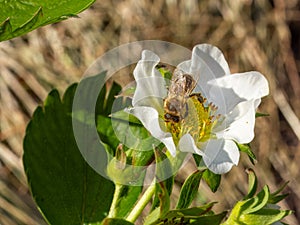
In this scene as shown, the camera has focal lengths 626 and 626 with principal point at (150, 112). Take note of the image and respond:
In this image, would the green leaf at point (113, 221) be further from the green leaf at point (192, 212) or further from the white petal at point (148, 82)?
the white petal at point (148, 82)

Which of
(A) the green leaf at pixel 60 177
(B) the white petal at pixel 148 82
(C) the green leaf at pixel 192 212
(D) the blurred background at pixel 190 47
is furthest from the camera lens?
(D) the blurred background at pixel 190 47

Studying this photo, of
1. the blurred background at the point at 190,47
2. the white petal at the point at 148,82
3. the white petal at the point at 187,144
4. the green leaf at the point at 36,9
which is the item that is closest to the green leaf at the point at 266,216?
the white petal at the point at 187,144

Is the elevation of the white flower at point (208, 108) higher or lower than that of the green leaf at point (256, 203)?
higher

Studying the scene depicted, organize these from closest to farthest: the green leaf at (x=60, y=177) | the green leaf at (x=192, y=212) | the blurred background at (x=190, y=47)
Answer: the green leaf at (x=192, y=212) → the green leaf at (x=60, y=177) → the blurred background at (x=190, y=47)

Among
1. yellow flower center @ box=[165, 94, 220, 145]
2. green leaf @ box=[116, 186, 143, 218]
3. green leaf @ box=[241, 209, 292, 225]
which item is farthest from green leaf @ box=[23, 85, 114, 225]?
green leaf @ box=[241, 209, 292, 225]

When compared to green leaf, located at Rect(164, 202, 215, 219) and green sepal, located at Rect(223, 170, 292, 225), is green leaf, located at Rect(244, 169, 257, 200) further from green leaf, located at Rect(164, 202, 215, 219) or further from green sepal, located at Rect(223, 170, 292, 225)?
green leaf, located at Rect(164, 202, 215, 219)

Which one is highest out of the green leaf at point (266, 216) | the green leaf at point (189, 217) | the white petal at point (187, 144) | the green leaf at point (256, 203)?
the white petal at point (187, 144)

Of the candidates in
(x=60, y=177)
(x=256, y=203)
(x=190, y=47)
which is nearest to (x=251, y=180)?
(x=256, y=203)
